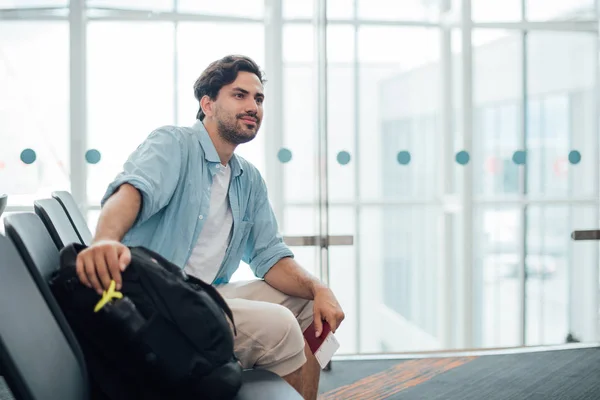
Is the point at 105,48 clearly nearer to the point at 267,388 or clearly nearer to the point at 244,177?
the point at 244,177

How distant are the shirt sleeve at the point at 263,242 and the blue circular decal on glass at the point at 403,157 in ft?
6.55

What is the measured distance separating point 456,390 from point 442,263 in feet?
7.56

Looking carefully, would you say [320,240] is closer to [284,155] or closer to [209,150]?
[284,155]

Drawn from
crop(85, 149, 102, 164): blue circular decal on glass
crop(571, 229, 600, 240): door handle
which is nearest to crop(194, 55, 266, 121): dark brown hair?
crop(85, 149, 102, 164): blue circular decal on glass

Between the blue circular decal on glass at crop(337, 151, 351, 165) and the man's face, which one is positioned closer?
the man's face

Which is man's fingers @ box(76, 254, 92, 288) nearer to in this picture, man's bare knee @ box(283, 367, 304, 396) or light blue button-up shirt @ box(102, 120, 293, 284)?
light blue button-up shirt @ box(102, 120, 293, 284)

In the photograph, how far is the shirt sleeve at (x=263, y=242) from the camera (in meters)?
2.61

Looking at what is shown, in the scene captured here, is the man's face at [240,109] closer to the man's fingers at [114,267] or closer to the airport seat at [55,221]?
the airport seat at [55,221]

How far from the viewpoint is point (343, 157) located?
4.57 metres

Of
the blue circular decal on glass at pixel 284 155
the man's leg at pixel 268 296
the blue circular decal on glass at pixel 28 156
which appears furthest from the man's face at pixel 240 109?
the blue circular decal on glass at pixel 28 156

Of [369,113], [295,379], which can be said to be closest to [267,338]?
[295,379]

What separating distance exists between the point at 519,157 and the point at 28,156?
11.2 feet

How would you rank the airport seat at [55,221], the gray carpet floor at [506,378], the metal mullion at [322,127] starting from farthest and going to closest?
the metal mullion at [322,127]
the gray carpet floor at [506,378]
the airport seat at [55,221]

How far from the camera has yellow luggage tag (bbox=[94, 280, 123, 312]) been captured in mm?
1398
